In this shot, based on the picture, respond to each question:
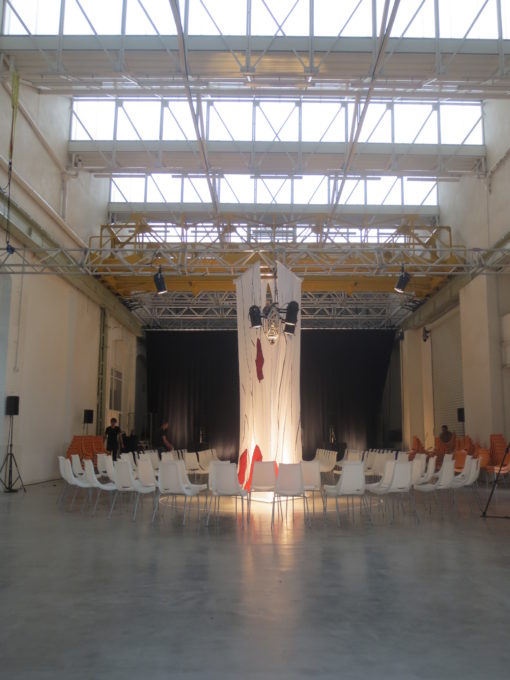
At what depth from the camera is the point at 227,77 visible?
1009 centimetres

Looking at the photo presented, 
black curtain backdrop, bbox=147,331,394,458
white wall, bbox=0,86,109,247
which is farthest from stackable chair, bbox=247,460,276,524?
black curtain backdrop, bbox=147,331,394,458

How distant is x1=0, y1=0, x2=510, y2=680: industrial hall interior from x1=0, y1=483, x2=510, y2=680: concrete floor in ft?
0.09

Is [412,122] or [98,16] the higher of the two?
[412,122]

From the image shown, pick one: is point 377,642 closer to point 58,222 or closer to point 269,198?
point 58,222

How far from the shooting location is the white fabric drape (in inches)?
422

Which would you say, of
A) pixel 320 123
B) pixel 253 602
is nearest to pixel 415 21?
pixel 320 123

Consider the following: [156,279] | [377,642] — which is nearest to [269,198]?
[156,279]

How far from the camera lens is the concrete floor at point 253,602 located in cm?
337

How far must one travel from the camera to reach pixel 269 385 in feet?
35.7

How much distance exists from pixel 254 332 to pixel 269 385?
1.04 m

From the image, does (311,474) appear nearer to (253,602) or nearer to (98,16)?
(253,602)

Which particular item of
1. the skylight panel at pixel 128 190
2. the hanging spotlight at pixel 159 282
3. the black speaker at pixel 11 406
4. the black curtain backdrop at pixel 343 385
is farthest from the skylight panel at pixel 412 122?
the black curtain backdrop at pixel 343 385

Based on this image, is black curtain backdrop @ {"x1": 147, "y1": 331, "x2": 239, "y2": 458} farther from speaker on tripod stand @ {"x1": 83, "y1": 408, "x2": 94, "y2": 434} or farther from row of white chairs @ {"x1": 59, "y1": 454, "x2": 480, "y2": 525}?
Answer: row of white chairs @ {"x1": 59, "y1": 454, "x2": 480, "y2": 525}

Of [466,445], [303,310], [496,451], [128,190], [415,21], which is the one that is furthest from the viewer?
[303,310]
